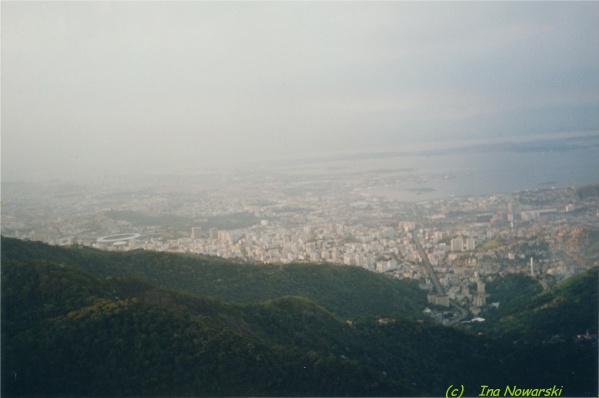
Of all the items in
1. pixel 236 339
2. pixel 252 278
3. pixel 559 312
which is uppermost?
pixel 236 339

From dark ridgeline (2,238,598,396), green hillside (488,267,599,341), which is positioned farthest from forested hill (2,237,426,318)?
green hillside (488,267,599,341)

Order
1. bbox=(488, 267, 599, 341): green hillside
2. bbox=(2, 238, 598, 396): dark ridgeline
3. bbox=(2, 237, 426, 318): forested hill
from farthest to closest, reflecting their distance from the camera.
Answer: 1. bbox=(2, 237, 426, 318): forested hill
2. bbox=(488, 267, 599, 341): green hillside
3. bbox=(2, 238, 598, 396): dark ridgeline

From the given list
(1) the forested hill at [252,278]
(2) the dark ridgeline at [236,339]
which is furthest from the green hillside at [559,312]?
(1) the forested hill at [252,278]

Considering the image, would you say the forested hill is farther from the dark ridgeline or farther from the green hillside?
the green hillside

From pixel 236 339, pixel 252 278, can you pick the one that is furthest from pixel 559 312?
pixel 252 278

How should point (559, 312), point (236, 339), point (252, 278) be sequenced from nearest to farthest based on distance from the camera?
point (236, 339), point (559, 312), point (252, 278)

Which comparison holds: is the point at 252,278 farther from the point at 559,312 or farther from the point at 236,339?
the point at 559,312

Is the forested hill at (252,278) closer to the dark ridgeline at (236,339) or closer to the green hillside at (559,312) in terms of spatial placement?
the dark ridgeline at (236,339)
